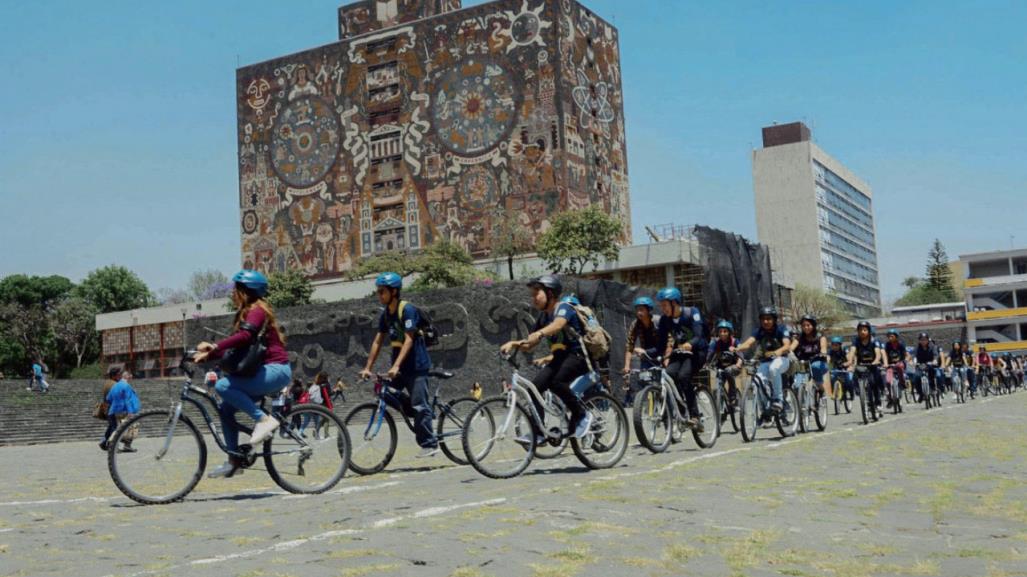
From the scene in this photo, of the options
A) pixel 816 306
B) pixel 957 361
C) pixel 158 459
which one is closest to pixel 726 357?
pixel 158 459

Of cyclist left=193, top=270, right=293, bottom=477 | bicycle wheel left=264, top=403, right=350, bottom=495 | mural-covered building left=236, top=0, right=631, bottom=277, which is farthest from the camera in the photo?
mural-covered building left=236, top=0, right=631, bottom=277

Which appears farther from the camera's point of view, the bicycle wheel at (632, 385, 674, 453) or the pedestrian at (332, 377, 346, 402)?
the pedestrian at (332, 377, 346, 402)

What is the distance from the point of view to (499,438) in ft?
29.0

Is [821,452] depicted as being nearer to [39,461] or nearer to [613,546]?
[613,546]

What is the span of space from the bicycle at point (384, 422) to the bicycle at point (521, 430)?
0.86 meters

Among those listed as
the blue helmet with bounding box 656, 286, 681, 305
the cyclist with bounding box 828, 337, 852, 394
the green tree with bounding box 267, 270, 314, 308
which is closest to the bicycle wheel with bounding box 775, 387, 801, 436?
the blue helmet with bounding box 656, 286, 681, 305

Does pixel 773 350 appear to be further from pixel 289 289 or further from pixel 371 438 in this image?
pixel 289 289

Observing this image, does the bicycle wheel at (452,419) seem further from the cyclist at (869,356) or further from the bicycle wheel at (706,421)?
the cyclist at (869,356)

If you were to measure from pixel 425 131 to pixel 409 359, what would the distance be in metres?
67.5

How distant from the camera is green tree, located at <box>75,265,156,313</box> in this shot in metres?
91.8

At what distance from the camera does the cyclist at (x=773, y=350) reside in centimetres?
1338

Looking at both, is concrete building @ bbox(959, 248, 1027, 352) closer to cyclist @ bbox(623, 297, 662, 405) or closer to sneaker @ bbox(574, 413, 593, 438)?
cyclist @ bbox(623, 297, 662, 405)

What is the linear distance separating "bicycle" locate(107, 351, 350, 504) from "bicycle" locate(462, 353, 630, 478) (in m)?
1.27

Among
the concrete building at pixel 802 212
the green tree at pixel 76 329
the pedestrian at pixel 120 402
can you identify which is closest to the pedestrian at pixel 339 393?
the pedestrian at pixel 120 402
